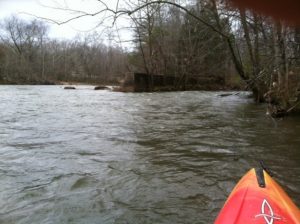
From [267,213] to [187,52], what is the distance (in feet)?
88.7

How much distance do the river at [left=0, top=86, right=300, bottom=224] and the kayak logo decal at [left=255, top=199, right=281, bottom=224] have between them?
1043mm

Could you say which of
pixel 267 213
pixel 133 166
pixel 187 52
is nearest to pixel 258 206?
pixel 267 213

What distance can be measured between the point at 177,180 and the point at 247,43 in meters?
10.3

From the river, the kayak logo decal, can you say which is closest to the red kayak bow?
the kayak logo decal

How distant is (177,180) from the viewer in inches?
189

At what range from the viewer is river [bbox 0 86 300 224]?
3893mm

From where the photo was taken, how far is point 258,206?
8.65ft

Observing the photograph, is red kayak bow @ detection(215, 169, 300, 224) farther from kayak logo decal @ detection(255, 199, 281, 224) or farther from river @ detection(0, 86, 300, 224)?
river @ detection(0, 86, 300, 224)

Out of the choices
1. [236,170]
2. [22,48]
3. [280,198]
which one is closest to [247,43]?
[236,170]

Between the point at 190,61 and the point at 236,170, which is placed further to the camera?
the point at 190,61

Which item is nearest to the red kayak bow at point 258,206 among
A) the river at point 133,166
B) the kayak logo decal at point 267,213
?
the kayak logo decal at point 267,213

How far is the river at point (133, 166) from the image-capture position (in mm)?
3893

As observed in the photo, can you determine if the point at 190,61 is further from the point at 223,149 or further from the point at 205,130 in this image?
the point at 223,149

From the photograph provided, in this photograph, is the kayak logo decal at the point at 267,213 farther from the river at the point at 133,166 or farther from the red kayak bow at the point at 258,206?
the river at the point at 133,166
